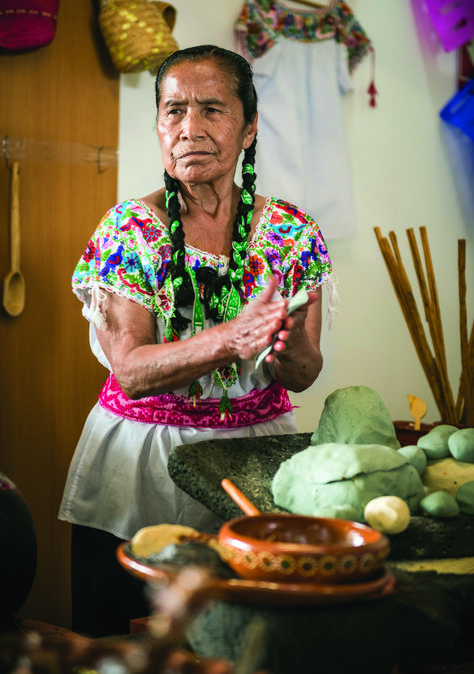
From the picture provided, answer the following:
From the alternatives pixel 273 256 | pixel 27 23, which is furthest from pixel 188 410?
pixel 27 23

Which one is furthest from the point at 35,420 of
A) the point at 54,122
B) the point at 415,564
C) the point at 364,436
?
the point at 415,564

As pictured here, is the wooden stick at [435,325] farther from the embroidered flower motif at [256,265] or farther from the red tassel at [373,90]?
the red tassel at [373,90]

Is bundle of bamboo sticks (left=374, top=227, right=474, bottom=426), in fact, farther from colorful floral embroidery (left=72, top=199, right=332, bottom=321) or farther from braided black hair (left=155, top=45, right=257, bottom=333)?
braided black hair (left=155, top=45, right=257, bottom=333)

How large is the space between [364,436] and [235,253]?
0.57 m

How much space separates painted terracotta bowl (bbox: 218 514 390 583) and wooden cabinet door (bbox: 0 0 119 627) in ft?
5.81

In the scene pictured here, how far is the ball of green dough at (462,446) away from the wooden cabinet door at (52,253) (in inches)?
63.8

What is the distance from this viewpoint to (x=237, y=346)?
3.93 feet

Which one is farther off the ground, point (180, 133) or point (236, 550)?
point (180, 133)

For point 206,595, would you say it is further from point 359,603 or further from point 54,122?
point 54,122

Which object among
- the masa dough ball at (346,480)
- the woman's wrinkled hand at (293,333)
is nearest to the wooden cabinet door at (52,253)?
the woman's wrinkled hand at (293,333)

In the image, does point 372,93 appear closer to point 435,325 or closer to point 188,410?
point 435,325

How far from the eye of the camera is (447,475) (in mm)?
1058

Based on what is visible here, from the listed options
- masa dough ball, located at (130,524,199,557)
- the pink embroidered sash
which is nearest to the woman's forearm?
the pink embroidered sash

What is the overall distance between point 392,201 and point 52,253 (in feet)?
6.05
